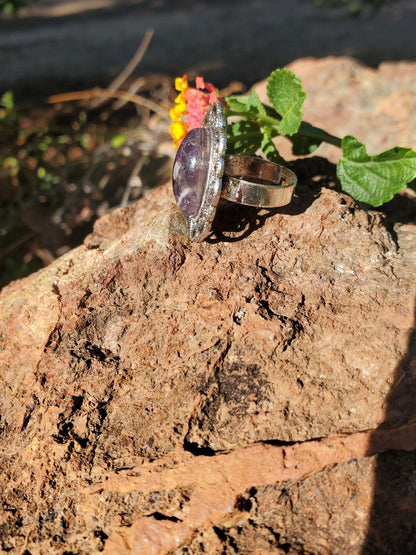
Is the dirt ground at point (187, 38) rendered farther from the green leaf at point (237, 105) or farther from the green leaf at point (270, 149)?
the green leaf at point (270, 149)

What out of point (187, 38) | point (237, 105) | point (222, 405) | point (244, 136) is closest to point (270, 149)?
point (244, 136)

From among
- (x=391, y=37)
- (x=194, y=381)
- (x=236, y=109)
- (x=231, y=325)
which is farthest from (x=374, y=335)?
(x=391, y=37)

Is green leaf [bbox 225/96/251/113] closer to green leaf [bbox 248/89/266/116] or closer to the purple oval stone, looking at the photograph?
green leaf [bbox 248/89/266/116]

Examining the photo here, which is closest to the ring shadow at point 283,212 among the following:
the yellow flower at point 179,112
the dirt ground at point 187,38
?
the yellow flower at point 179,112

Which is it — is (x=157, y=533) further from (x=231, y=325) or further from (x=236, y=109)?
(x=236, y=109)

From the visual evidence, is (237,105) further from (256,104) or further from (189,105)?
(189,105)

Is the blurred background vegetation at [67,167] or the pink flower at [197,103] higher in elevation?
the pink flower at [197,103]

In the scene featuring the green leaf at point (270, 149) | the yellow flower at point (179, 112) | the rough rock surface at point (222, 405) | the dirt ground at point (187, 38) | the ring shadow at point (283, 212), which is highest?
the yellow flower at point (179, 112)

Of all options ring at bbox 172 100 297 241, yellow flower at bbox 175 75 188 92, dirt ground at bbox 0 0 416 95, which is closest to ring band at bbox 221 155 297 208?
ring at bbox 172 100 297 241
